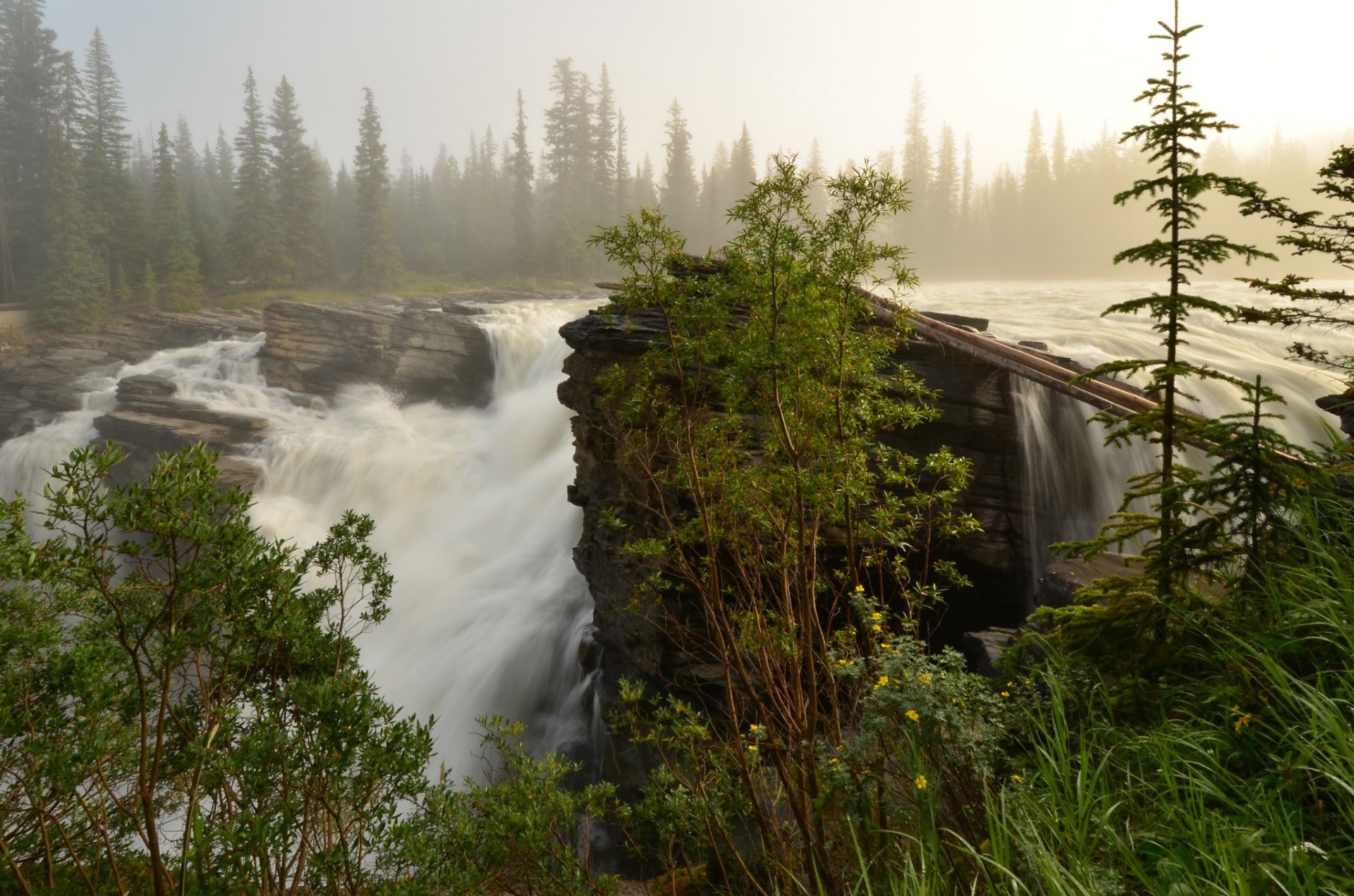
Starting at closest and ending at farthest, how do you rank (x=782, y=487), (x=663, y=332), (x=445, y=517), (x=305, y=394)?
(x=782, y=487), (x=663, y=332), (x=445, y=517), (x=305, y=394)

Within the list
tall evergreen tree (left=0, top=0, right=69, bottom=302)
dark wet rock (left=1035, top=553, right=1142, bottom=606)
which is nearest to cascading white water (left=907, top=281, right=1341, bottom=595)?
dark wet rock (left=1035, top=553, right=1142, bottom=606)

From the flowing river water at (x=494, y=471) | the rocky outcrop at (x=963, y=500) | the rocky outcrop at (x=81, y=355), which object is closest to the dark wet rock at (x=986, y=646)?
the rocky outcrop at (x=963, y=500)

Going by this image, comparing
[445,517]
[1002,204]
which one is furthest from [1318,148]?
[445,517]

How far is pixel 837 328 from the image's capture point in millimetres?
4816

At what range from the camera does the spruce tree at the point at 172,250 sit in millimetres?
36625

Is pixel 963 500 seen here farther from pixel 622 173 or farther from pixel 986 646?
pixel 622 173

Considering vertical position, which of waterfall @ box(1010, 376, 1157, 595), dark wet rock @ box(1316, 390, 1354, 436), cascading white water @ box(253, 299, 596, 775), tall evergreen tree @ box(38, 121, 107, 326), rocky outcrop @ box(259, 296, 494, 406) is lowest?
cascading white water @ box(253, 299, 596, 775)

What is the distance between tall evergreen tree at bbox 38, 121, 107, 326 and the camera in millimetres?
33312

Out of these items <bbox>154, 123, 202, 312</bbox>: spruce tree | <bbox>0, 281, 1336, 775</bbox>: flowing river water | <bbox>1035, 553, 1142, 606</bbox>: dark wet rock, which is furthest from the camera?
<bbox>154, 123, 202, 312</bbox>: spruce tree

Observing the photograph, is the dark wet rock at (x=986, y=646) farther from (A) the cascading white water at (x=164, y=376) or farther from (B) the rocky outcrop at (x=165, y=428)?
(A) the cascading white water at (x=164, y=376)

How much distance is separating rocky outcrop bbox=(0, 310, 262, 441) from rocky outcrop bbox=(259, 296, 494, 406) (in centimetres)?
501

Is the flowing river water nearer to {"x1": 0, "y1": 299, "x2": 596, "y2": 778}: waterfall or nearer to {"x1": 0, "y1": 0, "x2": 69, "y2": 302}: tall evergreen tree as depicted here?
{"x1": 0, "y1": 299, "x2": 596, "y2": 778}: waterfall

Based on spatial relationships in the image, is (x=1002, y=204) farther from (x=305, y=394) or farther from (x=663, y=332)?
(x=663, y=332)

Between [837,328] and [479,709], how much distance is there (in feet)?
31.5
